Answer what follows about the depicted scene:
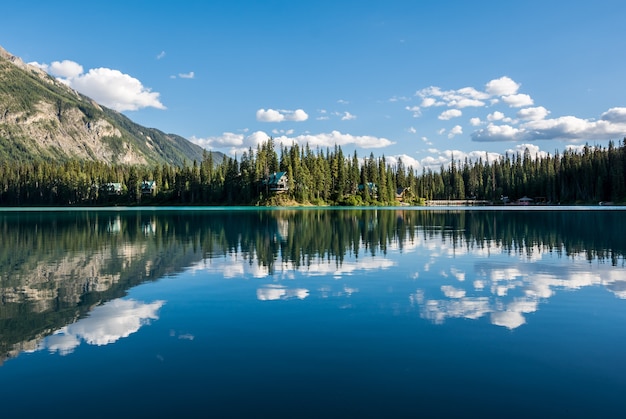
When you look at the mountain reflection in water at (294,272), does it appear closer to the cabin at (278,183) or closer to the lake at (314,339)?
the lake at (314,339)

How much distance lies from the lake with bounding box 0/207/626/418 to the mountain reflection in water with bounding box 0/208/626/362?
14cm

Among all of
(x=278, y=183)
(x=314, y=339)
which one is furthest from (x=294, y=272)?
(x=278, y=183)

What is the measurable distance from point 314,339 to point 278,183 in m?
171

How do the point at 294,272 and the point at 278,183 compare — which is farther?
the point at 278,183

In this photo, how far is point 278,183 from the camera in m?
184

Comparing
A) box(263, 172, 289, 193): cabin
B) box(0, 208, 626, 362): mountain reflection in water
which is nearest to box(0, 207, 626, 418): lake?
box(0, 208, 626, 362): mountain reflection in water

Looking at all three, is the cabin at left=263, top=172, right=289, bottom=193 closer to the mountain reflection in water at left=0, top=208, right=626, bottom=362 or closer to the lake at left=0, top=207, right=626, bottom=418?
the mountain reflection in water at left=0, top=208, right=626, bottom=362

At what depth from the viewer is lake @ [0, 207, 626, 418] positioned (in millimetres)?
9648

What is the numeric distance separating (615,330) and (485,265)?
14.0 metres

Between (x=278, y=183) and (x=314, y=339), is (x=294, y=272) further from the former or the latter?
(x=278, y=183)

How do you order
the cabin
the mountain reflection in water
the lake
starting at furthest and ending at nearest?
the cabin, the mountain reflection in water, the lake

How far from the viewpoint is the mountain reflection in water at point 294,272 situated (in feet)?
54.0

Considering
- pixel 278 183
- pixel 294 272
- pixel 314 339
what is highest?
pixel 278 183

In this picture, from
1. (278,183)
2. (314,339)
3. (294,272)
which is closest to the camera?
(314,339)
